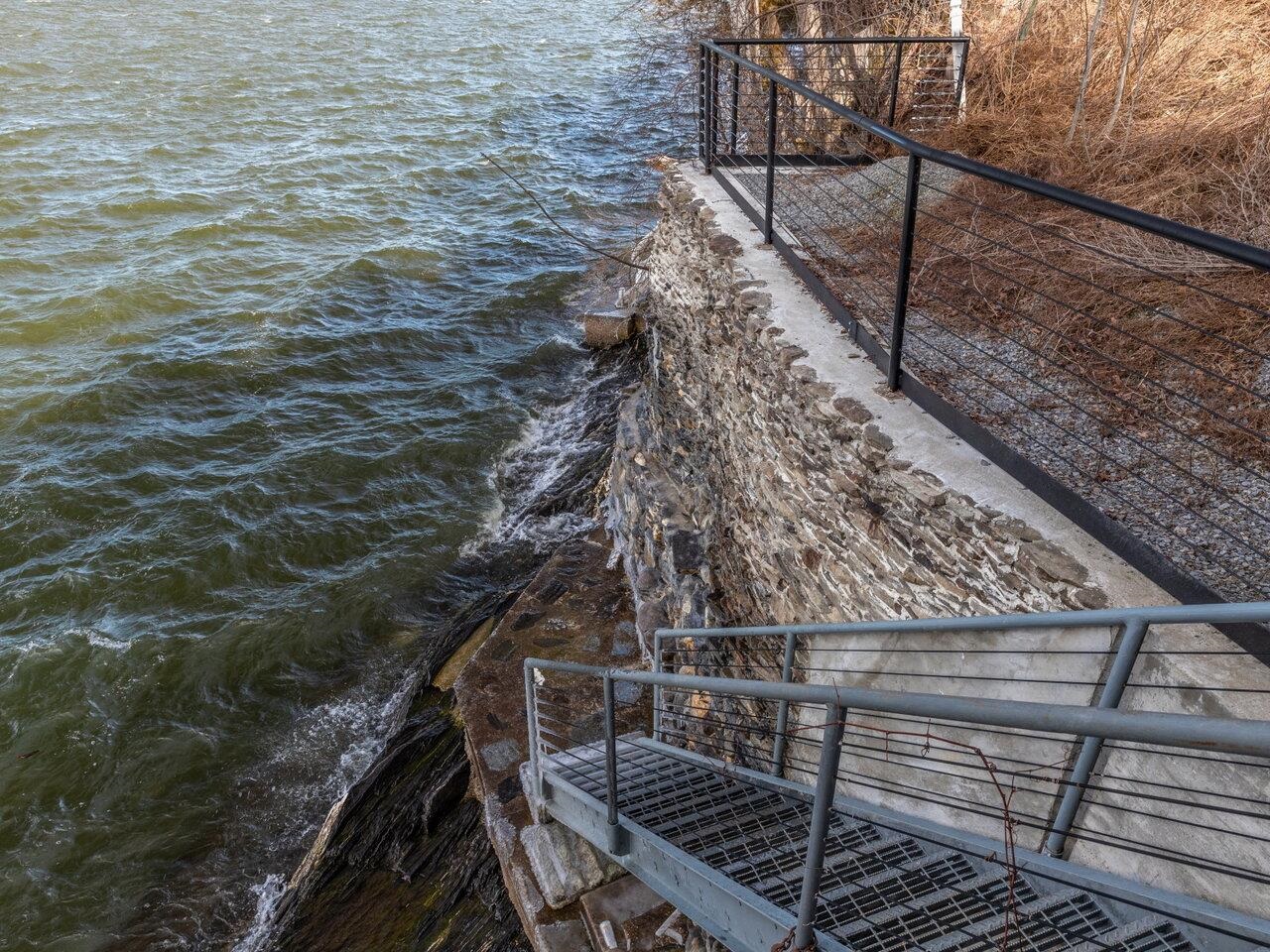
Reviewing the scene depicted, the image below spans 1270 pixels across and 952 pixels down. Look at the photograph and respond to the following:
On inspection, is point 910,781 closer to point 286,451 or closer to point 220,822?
point 220,822

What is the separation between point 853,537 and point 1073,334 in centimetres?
186

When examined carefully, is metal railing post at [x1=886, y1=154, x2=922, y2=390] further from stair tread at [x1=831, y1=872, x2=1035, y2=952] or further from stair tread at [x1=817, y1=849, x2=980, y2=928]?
stair tread at [x1=831, y1=872, x2=1035, y2=952]

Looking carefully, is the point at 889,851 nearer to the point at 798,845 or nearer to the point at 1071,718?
the point at 798,845

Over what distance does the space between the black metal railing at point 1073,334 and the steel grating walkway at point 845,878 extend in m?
1.33

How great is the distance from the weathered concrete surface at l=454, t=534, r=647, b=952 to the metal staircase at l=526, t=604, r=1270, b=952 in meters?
0.82

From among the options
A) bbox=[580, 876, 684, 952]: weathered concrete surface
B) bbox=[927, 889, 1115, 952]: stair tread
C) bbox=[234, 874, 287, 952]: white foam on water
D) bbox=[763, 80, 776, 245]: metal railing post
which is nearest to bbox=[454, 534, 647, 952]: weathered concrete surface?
bbox=[580, 876, 684, 952]: weathered concrete surface

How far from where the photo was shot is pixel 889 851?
3.28m

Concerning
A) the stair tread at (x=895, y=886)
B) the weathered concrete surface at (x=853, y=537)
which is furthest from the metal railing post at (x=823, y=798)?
the stair tread at (x=895, y=886)

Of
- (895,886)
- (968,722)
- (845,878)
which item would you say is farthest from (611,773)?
(968,722)

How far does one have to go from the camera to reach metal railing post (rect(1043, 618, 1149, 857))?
2.81 m

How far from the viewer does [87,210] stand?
1711 centimetres

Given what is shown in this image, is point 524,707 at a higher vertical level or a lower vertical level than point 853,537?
lower

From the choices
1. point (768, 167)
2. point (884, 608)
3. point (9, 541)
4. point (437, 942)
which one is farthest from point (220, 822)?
point (768, 167)

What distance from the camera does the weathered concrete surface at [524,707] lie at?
561cm
